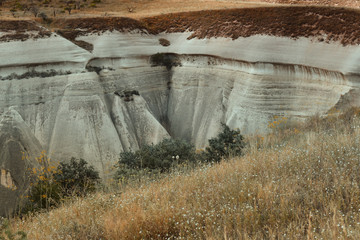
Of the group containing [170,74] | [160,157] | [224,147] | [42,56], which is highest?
[42,56]

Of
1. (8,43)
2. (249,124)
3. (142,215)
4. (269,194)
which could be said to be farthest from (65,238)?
(8,43)

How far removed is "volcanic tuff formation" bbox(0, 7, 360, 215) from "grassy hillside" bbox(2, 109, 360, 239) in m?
10.5

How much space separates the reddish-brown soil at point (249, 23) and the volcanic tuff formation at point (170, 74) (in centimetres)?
6

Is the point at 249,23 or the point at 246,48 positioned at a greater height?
the point at 249,23

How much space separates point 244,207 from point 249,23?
16.3 meters

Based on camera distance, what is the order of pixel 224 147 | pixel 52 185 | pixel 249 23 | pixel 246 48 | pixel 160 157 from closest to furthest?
pixel 52 185
pixel 224 147
pixel 160 157
pixel 246 48
pixel 249 23

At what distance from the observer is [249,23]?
19.3 metres

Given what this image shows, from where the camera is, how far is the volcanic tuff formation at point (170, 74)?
54.0 feet

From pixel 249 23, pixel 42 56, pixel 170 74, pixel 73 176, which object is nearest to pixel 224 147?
pixel 73 176

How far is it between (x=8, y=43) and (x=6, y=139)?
36.0 feet

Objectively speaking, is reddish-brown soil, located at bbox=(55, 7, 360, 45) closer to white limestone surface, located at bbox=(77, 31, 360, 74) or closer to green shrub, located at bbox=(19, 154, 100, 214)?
white limestone surface, located at bbox=(77, 31, 360, 74)

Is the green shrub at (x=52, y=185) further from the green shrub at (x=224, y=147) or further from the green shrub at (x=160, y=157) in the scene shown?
the green shrub at (x=224, y=147)

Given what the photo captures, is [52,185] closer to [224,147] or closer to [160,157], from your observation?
[160,157]

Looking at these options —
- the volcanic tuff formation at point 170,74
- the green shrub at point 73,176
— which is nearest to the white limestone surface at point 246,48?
the volcanic tuff formation at point 170,74
